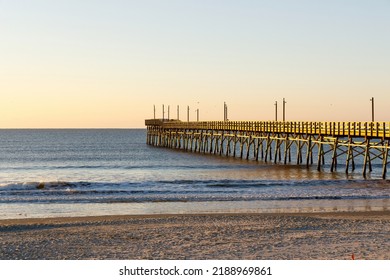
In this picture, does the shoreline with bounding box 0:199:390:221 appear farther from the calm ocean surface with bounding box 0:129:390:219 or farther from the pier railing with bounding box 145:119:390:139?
the pier railing with bounding box 145:119:390:139

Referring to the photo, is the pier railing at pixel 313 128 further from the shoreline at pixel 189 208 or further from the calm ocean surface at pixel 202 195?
the shoreline at pixel 189 208

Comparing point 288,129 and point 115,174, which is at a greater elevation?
point 288,129

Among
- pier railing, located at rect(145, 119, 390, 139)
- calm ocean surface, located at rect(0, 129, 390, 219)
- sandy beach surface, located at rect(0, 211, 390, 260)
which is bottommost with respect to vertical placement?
calm ocean surface, located at rect(0, 129, 390, 219)

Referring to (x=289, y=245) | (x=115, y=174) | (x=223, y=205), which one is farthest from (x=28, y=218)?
(x=115, y=174)

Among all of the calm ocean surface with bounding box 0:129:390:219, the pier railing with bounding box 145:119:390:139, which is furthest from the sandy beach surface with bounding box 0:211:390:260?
the pier railing with bounding box 145:119:390:139

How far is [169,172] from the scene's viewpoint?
1708 inches

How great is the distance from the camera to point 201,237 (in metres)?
15.0

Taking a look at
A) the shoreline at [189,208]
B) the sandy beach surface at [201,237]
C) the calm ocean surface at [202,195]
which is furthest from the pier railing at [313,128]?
the sandy beach surface at [201,237]

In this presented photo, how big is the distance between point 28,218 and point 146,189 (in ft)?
34.3

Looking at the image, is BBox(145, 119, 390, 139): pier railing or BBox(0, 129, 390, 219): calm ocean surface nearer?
BBox(0, 129, 390, 219): calm ocean surface

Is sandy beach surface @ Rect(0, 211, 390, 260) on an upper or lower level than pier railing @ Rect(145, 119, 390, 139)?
lower

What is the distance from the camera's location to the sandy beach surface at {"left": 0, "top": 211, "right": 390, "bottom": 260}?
43.3 feet

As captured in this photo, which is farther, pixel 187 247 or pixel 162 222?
pixel 162 222
